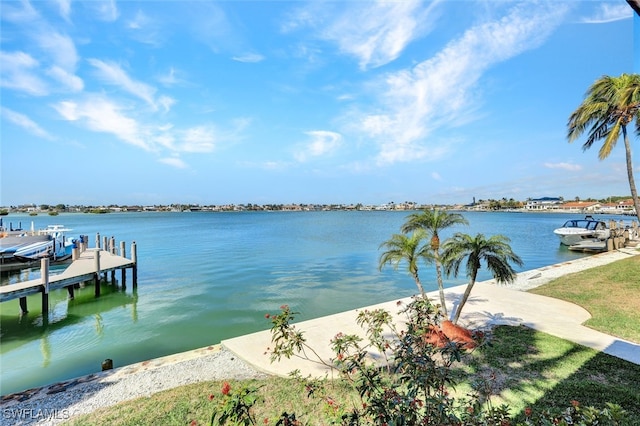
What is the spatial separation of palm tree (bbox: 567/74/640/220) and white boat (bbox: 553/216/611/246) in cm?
1566

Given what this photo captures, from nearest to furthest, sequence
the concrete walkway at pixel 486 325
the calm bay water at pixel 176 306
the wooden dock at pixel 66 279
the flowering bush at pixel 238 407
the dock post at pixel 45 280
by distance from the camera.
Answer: the flowering bush at pixel 238 407
the concrete walkway at pixel 486 325
the calm bay water at pixel 176 306
the wooden dock at pixel 66 279
the dock post at pixel 45 280

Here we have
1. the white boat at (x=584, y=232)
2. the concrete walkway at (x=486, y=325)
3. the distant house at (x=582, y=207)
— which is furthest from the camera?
the distant house at (x=582, y=207)

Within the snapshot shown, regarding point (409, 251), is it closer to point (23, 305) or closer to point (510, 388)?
point (510, 388)

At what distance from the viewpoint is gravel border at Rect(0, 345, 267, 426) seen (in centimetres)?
552

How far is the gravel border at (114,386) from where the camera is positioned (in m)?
5.52

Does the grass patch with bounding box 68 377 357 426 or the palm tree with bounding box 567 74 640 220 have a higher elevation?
the palm tree with bounding box 567 74 640 220

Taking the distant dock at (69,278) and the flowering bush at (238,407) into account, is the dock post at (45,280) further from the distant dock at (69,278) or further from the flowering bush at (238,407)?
the flowering bush at (238,407)

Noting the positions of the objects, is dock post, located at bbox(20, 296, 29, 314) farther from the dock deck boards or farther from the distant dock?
the dock deck boards

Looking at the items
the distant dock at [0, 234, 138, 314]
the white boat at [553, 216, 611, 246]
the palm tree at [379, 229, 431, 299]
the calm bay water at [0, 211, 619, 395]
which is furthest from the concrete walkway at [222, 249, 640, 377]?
the white boat at [553, 216, 611, 246]

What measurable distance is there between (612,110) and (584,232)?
701 inches

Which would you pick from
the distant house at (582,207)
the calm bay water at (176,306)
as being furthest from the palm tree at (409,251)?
the distant house at (582,207)

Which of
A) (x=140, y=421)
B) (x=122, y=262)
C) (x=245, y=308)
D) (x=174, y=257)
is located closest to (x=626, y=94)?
(x=245, y=308)

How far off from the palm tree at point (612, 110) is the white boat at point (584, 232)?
616 inches

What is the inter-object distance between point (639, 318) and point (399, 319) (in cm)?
665
